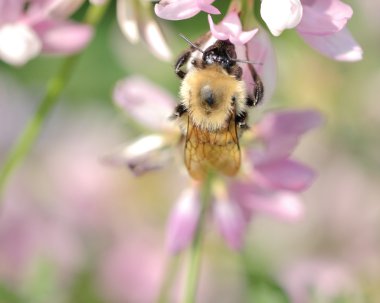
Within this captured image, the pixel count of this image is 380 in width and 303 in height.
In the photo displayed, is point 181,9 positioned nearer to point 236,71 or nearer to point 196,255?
point 236,71

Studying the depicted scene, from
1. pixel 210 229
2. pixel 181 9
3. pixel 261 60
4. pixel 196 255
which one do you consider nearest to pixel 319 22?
pixel 261 60

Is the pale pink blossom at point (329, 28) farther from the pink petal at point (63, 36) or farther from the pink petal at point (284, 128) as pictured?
the pink petal at point (63, 36)

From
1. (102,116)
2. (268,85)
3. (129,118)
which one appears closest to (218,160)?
(268,85)

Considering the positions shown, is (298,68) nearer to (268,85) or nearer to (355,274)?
(355,274)

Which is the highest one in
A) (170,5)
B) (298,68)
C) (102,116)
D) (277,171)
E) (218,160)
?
(170,5)

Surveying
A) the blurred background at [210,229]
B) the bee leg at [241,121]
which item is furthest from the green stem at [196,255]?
the blurred background at [210,229]
